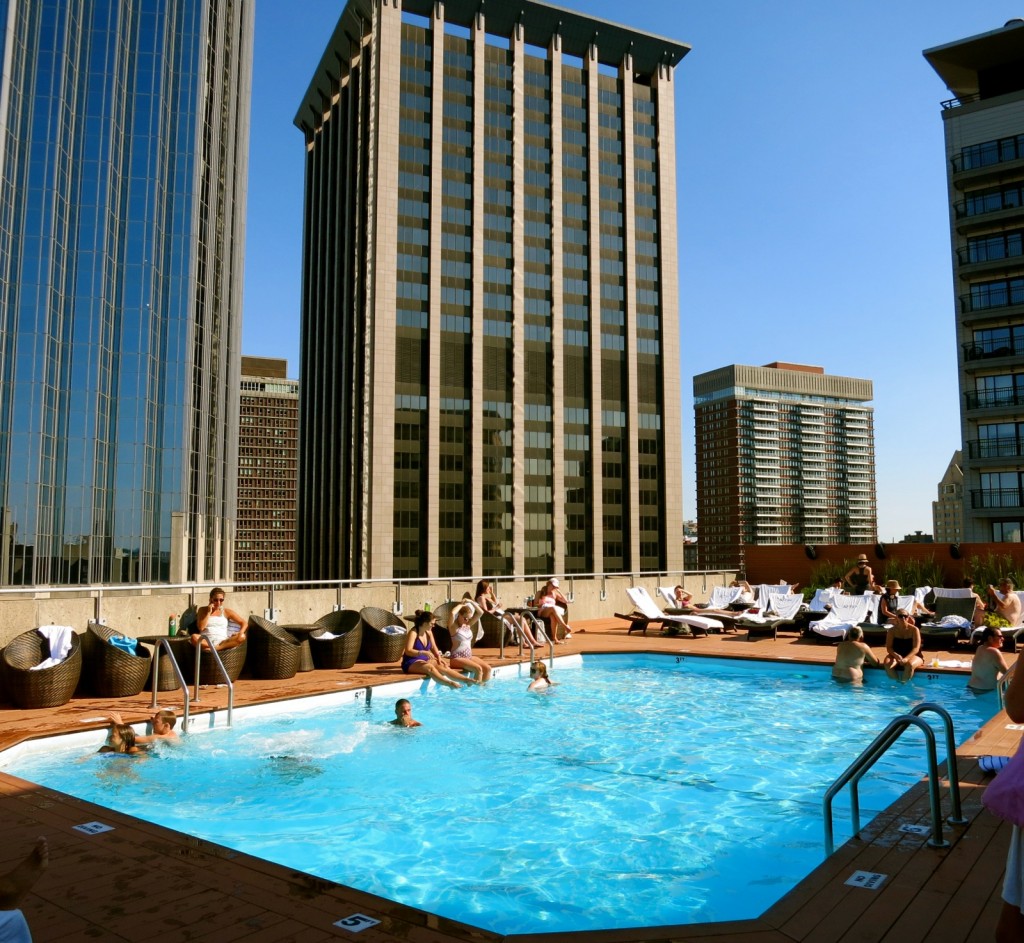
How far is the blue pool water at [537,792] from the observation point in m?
5.65

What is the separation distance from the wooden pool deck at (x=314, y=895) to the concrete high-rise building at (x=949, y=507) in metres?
167

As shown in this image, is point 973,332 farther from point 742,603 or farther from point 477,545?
point 477,545

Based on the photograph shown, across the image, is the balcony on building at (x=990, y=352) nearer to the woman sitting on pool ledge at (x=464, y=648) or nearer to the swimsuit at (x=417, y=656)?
the woman sitting on pool ledge at (x=464, y=648)

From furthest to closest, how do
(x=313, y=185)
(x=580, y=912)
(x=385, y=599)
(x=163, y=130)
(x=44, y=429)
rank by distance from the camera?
(x=313, y=185)
(x=163, y=130)
(x=44, y=429)
(x=385, y=599)
(x=580, y=912)

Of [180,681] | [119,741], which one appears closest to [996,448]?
[180,681]

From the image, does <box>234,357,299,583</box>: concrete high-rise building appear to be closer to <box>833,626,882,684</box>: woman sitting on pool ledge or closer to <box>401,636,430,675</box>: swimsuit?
Result: <box>401,636,430,675</box>: swimsuit

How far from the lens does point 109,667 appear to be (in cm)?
984

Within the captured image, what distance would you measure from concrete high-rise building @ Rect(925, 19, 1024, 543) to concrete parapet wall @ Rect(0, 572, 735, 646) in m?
30.1

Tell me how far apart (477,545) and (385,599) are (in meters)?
52.5

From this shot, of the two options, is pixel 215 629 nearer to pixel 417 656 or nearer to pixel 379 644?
pixel 417 656

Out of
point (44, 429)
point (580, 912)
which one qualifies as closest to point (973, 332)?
point (580, 912)

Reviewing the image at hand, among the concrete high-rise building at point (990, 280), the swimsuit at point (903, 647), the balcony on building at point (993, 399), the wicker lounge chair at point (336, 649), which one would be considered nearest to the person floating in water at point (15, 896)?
the wicker lounge chair at point (336, 649)

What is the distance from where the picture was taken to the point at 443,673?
12023mm

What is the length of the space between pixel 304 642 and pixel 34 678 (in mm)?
4191
